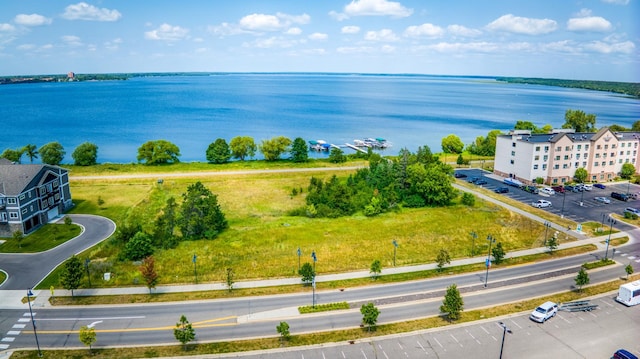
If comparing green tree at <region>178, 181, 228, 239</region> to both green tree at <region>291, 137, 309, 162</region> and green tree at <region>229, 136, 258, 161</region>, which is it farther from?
green tree at <region>229, 136, 258, 161</region>

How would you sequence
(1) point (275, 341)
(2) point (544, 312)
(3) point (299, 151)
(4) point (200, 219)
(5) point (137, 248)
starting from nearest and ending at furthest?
(1) point (275, 341) → (2) point (544, 312) → (5) point (137, 248) → (4) point (200, 219) → (3) point (299, 151)

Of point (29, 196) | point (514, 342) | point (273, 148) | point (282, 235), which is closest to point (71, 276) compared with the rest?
point (29, 196)

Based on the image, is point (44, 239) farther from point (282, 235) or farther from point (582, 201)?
point (582, 201)

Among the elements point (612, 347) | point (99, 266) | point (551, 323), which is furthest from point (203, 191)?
point (612, 347)

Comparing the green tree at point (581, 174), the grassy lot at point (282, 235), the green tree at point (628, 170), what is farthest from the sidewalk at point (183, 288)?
the green tree at point (628, 170)

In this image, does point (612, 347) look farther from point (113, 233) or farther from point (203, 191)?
point (113, 233)

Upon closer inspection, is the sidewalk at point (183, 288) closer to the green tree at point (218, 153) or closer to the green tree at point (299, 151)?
the green tree at point (299, 151)

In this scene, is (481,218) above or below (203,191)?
below
